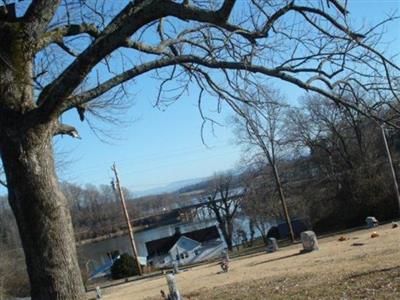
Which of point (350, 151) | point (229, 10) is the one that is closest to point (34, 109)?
point (229, 10)

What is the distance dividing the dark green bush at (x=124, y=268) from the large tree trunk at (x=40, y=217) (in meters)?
39.8

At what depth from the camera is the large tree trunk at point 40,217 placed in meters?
4.90

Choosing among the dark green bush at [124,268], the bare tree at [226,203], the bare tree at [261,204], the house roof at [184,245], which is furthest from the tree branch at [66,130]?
the house roof at [184,245]

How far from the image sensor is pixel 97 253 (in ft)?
304

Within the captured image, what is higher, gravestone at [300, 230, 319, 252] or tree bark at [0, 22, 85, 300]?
tree bark at [0, 22, 85, 300]

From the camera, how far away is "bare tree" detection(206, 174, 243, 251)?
236 ft

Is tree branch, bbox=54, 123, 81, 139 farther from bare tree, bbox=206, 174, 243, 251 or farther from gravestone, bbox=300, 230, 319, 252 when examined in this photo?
bare tree, bbox=206, 174, 243, 251

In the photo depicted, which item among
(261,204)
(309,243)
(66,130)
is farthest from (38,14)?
(261,204)

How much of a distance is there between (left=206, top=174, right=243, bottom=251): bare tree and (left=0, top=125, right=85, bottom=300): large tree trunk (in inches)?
2567

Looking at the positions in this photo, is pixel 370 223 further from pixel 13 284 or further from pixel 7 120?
pixel 7 120

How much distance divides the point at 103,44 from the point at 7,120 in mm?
1055

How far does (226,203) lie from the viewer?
7338 centimetres

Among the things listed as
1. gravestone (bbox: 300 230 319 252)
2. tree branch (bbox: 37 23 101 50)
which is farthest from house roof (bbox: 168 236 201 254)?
tree branch (bbox: 37 23 101 50)

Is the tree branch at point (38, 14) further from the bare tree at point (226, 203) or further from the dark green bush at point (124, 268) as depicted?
the bare tree at point (226, 203)
